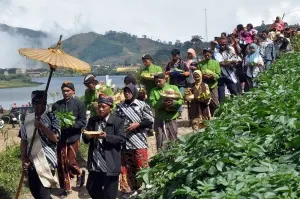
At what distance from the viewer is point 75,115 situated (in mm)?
8391

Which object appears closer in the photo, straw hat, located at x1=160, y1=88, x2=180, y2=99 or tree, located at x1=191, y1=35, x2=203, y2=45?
straw hat, located at x1=160, y1=88, x2=180, y2=99

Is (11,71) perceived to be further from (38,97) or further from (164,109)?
(38,97)

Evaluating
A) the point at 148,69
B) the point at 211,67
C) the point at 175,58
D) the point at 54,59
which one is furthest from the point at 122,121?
the point at 175,58

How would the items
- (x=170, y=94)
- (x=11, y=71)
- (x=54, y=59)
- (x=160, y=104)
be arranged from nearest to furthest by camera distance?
(x=54, y=59), (x=170, y=94), (x=160, y=104), (x=11, y=71)

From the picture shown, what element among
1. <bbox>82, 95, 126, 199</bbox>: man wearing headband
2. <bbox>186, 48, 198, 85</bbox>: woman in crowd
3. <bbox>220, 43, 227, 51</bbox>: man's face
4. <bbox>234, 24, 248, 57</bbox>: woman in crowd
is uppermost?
<bbox>234, 24, 248, 57</bbox>: woman in crowd

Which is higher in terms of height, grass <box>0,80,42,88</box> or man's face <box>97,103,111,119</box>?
grass <box>0,80,42,88</box>

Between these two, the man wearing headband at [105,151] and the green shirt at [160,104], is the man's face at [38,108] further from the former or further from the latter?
the green shirt at [160,104]

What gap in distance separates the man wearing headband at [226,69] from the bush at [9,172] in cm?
438

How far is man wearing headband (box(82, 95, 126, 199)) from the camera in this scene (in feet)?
21.8

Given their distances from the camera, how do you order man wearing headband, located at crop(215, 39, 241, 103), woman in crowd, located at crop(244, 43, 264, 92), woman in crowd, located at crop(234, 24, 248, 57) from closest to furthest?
man wearing headband, located at crop(215, 39, 241, 103)
woman in crowd, located at crop(244, 43, 264, 92)
woman in crowd, located at crop(234, 24, 248, 57)

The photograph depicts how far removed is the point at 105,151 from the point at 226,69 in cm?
639

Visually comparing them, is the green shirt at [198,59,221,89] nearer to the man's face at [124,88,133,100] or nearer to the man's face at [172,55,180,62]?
the man's face at [172,55,180,62]

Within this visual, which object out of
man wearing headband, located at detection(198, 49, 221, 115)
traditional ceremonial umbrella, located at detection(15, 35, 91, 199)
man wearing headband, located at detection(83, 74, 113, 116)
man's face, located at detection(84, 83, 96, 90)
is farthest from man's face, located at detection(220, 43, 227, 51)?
traditional ceremonial umbrella, located at detection(15, 35, 91, 199)

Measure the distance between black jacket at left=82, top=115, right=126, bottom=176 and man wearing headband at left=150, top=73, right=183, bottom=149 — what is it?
194 centimetres
